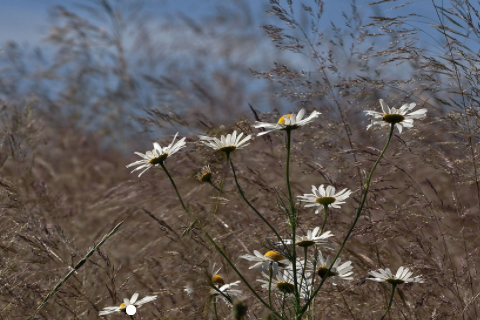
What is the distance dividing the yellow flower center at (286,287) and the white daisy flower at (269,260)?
40 millimetres

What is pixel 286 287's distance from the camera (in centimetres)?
120

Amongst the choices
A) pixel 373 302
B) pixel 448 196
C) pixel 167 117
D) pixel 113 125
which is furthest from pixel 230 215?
pixel 113 125

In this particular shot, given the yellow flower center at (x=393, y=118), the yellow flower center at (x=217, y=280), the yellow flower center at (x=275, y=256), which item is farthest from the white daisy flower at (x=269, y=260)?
the yellow flower center at (x=393, y=118)

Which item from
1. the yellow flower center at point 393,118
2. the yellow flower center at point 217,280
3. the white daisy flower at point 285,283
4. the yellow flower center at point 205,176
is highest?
the yellow flower center at point 393,118

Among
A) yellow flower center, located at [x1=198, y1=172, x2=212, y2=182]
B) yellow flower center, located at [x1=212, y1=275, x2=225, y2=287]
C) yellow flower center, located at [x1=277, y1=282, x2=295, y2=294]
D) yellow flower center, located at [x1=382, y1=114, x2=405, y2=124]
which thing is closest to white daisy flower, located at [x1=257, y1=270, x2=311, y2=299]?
yellow flower center, located at [x1=277, y1=282, x2=295, y2=294]

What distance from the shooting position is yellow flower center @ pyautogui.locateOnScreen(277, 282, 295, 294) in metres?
1.20

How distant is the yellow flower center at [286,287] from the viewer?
1200 millimetres

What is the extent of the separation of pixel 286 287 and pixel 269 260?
2.9 inches

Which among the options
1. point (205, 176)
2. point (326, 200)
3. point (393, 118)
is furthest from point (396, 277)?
point (205, 176)

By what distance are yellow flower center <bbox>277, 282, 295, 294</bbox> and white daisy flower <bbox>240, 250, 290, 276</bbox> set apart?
40mm

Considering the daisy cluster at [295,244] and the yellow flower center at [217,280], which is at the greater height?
the daisy cluster at [295,244]

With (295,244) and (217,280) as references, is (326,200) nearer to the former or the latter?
(295,244)

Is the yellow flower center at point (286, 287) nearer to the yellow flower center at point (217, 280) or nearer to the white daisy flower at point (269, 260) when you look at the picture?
the white daisy flower at point (269, 260)

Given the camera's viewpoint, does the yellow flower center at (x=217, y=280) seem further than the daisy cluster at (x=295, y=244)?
Yes
